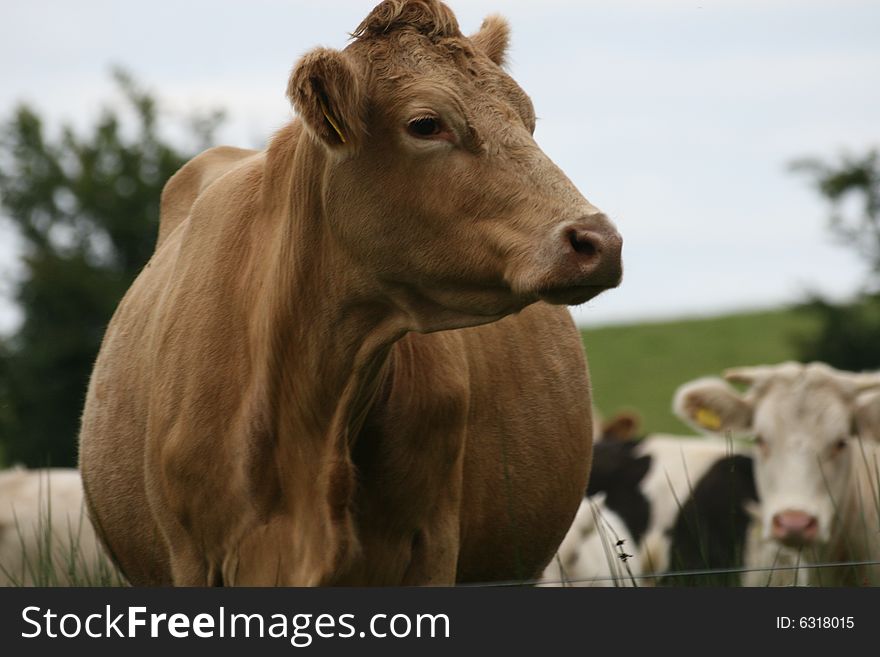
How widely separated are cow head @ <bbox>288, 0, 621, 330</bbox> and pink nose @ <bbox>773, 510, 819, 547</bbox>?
453cm

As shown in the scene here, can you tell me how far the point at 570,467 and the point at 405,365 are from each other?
59.1 inches

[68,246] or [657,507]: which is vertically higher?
[68,246]

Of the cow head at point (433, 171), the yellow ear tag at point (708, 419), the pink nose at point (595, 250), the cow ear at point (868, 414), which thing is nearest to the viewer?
the pink nose at point (595, 250)

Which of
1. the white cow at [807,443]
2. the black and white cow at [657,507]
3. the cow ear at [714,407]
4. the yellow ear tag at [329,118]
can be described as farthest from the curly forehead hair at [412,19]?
the cow ear at [714,407]

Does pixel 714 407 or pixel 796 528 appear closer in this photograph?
pixel 796 528

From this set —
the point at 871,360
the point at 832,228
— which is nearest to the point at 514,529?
the point at 832,228

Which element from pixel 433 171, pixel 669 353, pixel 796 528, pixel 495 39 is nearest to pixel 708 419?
pixel 796 528

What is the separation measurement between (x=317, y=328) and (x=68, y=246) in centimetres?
2819

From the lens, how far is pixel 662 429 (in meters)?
32.5

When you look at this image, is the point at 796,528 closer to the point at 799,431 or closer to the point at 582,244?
the point at 799,431

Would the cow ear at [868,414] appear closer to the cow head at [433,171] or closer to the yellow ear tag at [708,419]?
the yellow ear tag at [708,419]

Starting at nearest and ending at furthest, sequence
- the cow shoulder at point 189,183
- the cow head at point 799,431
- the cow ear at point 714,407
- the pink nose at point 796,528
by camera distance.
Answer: the cow shoulder at point 189,183 → the pink nose at point 796,528 → the cow head at point 799,431 → the cow ear at point 714,407

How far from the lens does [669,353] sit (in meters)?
42.4

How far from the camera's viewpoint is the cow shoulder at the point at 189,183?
5898 millimetres
